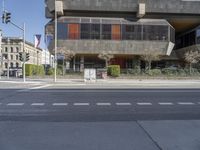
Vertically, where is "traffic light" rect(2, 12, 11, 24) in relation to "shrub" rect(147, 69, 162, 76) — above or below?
above

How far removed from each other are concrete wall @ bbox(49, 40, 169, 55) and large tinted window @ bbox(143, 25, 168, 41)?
88cm

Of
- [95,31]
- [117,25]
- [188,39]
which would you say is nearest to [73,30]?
[95,31]

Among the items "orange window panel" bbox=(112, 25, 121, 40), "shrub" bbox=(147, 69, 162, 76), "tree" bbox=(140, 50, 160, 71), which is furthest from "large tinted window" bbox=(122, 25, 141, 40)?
"shrub" bbox=(147, 69, 162, 76)

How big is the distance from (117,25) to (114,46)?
3587mm

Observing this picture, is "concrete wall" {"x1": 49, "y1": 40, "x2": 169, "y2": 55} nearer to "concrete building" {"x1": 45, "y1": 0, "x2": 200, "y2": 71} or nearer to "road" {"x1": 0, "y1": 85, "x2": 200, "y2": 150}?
"concrete building" {"x1": 45, "y1": 0, "x2": 200, "y2": 71}

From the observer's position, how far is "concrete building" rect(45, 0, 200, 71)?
65250mm

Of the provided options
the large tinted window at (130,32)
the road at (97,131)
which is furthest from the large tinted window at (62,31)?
the road at (97,131)

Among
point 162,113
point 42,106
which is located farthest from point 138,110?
point 42,106

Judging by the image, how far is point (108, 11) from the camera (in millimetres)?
67500

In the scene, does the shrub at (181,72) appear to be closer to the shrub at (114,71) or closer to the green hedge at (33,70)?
the shrub at (114,71)

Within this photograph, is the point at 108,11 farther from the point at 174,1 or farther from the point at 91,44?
the point at 174,1

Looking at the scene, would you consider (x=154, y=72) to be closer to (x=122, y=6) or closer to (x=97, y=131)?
(x=122, y=6)

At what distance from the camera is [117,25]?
66125 millimetres

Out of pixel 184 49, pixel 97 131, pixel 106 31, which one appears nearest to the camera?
pixel 97 131
